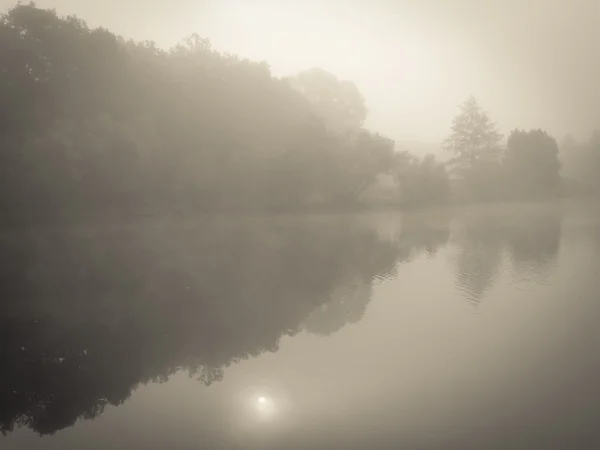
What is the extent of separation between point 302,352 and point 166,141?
122ft

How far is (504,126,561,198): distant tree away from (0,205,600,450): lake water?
170 feet

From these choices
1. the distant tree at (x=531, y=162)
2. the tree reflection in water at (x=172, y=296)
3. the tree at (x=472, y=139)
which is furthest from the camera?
the tree at (x=472, y=139)

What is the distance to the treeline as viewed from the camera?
36.2 metres

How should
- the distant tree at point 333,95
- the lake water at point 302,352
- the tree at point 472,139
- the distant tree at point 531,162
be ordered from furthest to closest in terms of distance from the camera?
the distant tree at point 333,95 → the tree at point 472,139 → the distant tree at point 531,162 → the lake water at point 302,352

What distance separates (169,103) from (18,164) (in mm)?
18687

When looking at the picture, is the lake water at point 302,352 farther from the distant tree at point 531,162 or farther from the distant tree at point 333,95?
the distant tree at point 333,95

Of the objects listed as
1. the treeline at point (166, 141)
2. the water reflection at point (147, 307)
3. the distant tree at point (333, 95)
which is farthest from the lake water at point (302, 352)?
the distant tree at point (333, 95)

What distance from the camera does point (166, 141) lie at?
43344 millimetres

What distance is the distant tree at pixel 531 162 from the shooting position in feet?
222

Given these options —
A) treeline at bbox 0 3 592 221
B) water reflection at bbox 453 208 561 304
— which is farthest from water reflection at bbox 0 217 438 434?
treeline at bbox 0 3 592 221

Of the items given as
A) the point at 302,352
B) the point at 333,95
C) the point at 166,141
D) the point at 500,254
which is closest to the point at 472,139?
the point at 333,95

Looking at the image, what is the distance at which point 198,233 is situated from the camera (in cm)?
3359

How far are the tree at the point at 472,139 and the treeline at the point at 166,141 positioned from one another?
4.04m

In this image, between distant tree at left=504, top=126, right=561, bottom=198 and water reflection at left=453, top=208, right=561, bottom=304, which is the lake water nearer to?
water reflection at left=453, top=208, right=561, bottom=304
